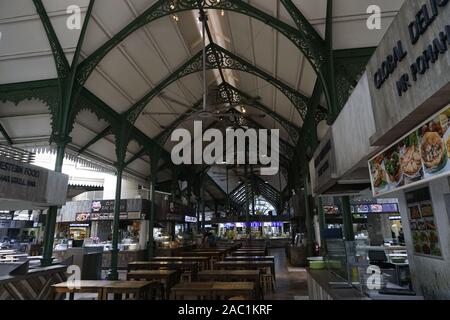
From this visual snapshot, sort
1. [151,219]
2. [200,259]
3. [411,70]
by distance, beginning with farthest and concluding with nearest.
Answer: [151,219] < [200,259] < [411,70]

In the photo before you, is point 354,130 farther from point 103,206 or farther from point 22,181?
point 103,206

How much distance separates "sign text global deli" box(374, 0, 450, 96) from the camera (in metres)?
1.74

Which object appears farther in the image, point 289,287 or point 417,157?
point 289,287

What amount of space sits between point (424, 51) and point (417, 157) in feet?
2.97

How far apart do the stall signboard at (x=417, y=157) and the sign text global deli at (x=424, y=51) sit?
0.32 meters

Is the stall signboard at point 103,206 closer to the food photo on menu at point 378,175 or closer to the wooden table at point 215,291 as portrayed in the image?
the wooden table at point 215,291

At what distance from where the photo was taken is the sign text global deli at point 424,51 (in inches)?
68.4

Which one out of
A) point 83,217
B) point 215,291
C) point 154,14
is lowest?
point 215,291

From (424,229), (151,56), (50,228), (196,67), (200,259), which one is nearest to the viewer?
(424,229)

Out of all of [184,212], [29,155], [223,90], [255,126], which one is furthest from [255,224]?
[29,155]

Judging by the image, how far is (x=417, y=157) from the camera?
2.43 meters

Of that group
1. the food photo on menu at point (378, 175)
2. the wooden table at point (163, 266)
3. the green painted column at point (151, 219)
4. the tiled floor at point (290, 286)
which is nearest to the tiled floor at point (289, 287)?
the tiled floor at point (290, 286)

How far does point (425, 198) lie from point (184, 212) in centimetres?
1521

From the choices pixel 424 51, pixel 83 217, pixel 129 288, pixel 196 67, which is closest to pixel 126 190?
pixel 83 217
